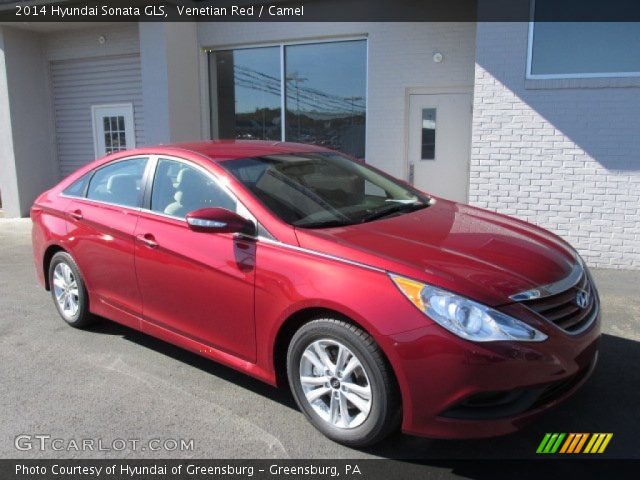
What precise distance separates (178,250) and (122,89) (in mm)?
8399

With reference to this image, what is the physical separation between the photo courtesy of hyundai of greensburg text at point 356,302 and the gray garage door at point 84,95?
452 cm

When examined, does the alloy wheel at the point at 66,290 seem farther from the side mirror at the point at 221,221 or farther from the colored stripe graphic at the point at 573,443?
the colored stripe graphic at the point at 573,443

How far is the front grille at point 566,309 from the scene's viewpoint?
2.71 meters

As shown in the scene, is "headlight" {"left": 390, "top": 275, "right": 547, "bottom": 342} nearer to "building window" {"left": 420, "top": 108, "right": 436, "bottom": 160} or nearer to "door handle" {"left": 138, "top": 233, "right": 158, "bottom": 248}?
"door handle" {"left": 138, "top": 233, "right": 158, "bottom": 248}

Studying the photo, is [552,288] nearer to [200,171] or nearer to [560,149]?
[200,171]

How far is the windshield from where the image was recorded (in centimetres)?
337

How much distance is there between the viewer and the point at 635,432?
309 cm

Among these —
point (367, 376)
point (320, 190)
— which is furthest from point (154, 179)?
point (367, 376)

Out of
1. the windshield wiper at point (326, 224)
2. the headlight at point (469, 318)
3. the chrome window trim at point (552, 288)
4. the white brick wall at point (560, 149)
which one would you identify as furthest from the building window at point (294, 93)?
the headlight at point (469, 318)

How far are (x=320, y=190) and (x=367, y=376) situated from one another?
4.54 feet

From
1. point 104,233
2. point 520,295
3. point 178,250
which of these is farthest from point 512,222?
point 104,233

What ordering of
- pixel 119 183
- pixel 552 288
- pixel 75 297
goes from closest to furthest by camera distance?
pixel 552 288 < pixel 119 183 < pixel 75 297

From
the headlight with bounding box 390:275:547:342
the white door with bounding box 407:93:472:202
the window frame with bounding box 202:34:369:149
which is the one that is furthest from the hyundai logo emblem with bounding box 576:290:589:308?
the window frame with bounding box 202:34:369:149

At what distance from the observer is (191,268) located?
3490mm
